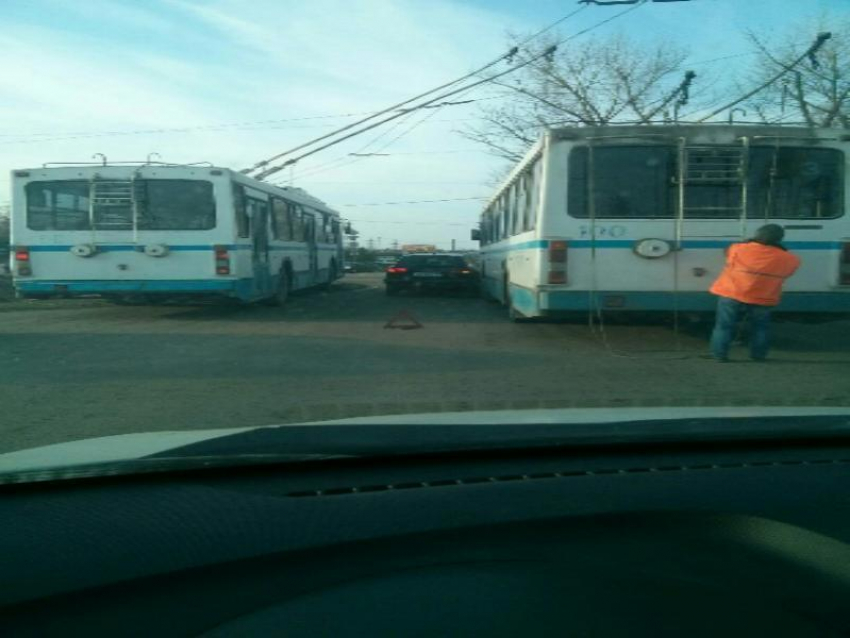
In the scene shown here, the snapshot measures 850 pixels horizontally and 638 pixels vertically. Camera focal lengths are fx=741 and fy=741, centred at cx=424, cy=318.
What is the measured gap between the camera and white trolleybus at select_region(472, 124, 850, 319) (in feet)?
30.3

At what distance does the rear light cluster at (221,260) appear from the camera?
1311 centimetres

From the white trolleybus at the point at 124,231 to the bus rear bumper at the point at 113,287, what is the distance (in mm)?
17

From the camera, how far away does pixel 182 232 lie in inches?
515

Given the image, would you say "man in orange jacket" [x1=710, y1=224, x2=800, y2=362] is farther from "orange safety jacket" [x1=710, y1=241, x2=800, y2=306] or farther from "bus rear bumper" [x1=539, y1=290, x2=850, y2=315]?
"bus rear bumper" [x1=539, y1=290, x2=850, y2=315]

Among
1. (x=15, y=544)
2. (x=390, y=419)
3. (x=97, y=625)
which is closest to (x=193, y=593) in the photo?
(x=97, y=625)

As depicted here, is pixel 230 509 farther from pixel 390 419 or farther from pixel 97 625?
pixel 390 419

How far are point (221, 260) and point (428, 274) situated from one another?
946 centimetres

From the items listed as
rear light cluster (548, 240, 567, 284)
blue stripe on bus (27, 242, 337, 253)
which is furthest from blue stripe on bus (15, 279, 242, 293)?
rear light cluster (548, 240, 567, 284)

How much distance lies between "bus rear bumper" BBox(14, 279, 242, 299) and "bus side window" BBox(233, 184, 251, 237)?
109 cm

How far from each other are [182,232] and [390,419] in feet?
35.3

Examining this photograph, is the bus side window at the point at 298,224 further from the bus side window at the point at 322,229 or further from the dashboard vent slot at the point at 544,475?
the dashboard vent slot at the point at 544,475

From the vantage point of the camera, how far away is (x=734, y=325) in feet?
28.4

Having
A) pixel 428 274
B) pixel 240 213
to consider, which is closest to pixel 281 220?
pixel 240 213

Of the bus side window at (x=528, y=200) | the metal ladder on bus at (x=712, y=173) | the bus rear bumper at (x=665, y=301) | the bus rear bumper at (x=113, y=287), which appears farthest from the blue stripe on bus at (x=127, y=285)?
the metal ladder on bus at (x=712, y=173)
